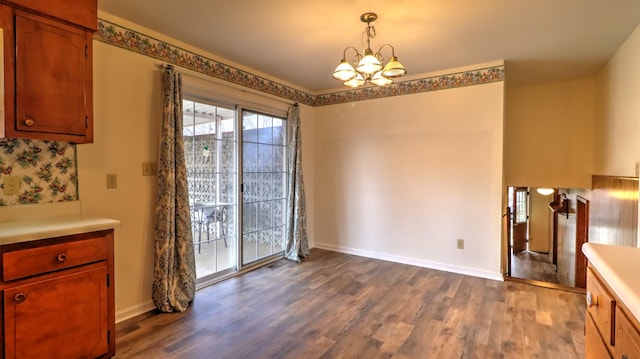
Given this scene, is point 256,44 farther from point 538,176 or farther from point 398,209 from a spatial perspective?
point 538,176

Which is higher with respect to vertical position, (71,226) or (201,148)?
(201,148)

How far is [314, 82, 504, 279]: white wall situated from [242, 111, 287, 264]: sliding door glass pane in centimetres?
73

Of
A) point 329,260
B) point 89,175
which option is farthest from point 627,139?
point 89,175

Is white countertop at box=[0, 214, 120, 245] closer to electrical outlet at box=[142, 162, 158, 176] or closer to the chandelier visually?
electrical outlet at box=[142, 162, 158, 176]

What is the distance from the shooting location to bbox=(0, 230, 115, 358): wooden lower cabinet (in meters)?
1.61

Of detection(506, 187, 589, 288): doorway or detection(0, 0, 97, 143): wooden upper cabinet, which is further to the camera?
detection(506, 187, 589, 288): doorway

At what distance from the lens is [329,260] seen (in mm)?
4297

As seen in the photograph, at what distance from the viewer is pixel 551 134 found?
171 inches

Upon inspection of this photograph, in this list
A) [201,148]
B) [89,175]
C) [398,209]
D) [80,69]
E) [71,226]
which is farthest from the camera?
[398,209]

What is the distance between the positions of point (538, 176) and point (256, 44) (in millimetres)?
4158

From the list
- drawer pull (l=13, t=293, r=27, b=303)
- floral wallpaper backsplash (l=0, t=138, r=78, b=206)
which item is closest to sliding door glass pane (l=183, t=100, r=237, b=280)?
floral wallpaper backsplash (l=0, t=138, r=78, b=206)

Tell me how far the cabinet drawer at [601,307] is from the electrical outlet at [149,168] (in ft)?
10.0

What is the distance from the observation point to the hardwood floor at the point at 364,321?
7.19ft

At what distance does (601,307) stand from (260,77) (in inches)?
146
